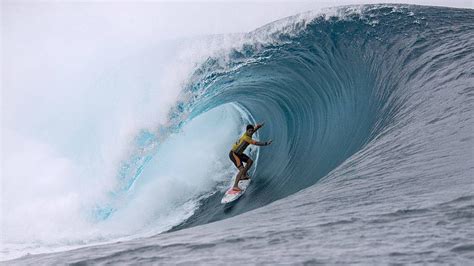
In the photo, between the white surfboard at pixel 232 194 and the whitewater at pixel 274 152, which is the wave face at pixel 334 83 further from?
the white surfboard at pixel 232 194

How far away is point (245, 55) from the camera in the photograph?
1035 centimetres

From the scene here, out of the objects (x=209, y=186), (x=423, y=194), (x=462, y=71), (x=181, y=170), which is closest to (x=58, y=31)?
(x=181, y=170)

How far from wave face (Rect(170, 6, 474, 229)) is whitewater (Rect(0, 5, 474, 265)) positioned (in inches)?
1.2

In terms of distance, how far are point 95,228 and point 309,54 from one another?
4502mm

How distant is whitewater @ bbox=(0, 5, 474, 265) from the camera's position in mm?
2879

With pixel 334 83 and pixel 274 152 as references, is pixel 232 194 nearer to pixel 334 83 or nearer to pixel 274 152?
pixel 274 152

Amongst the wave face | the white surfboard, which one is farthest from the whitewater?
the white surfboard

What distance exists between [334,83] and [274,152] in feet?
5.51

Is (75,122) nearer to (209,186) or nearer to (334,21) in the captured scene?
(209,186)

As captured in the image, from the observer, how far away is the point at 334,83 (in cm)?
916

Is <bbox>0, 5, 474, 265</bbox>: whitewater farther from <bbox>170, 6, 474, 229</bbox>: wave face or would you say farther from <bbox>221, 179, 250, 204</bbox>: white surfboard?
<bbox>221, 179, 250, 204</bbox>: white surfboard

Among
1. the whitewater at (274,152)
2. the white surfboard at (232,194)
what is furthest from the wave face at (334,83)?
the white surfboard at (232,194)

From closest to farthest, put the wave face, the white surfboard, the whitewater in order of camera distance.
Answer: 1. the whitewater
2. the wave face
3. the white surfboard


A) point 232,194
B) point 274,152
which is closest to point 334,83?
point 274,152
